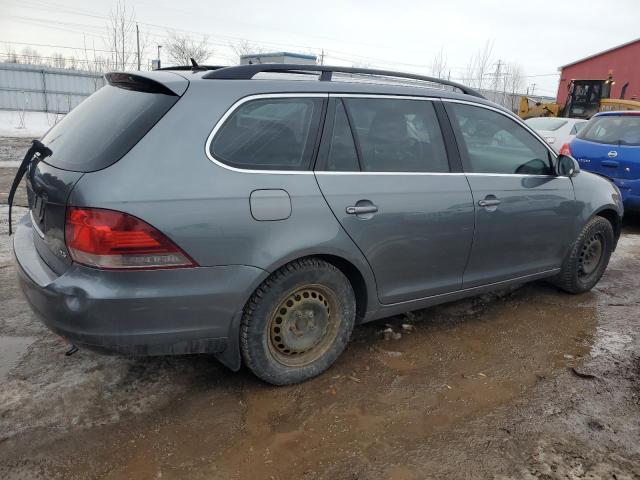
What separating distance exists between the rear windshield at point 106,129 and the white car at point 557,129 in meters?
9.90

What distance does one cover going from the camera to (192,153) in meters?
2.47

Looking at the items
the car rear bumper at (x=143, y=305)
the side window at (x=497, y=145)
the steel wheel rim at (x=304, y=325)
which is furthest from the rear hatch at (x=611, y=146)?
the car rear bumper at (x=143, y=305)

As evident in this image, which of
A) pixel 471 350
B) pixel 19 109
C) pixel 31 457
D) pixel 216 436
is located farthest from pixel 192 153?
pixel 19 109

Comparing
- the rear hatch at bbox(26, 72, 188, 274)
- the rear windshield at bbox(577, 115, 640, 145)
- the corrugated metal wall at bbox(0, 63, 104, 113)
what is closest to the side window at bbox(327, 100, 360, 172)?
the rear hatch at bbox(26, 72, 188, 274)

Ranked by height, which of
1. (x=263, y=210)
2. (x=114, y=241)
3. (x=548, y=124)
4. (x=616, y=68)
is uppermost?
(x=616, y=68)

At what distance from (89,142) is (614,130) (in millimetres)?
7305

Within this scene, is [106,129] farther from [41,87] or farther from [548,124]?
[41,87]

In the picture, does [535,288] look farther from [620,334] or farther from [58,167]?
[58,167]

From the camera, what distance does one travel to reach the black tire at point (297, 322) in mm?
2732

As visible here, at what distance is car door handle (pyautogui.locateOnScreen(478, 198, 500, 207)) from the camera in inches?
139

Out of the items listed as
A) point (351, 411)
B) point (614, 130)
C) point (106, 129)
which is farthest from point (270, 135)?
point (614, 130)

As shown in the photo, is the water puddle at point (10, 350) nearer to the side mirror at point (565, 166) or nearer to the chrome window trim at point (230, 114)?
the chrome window trim at point (230, 114)

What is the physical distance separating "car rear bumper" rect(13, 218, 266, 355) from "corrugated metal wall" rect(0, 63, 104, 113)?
26270 mm

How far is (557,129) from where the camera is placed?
1141cm
